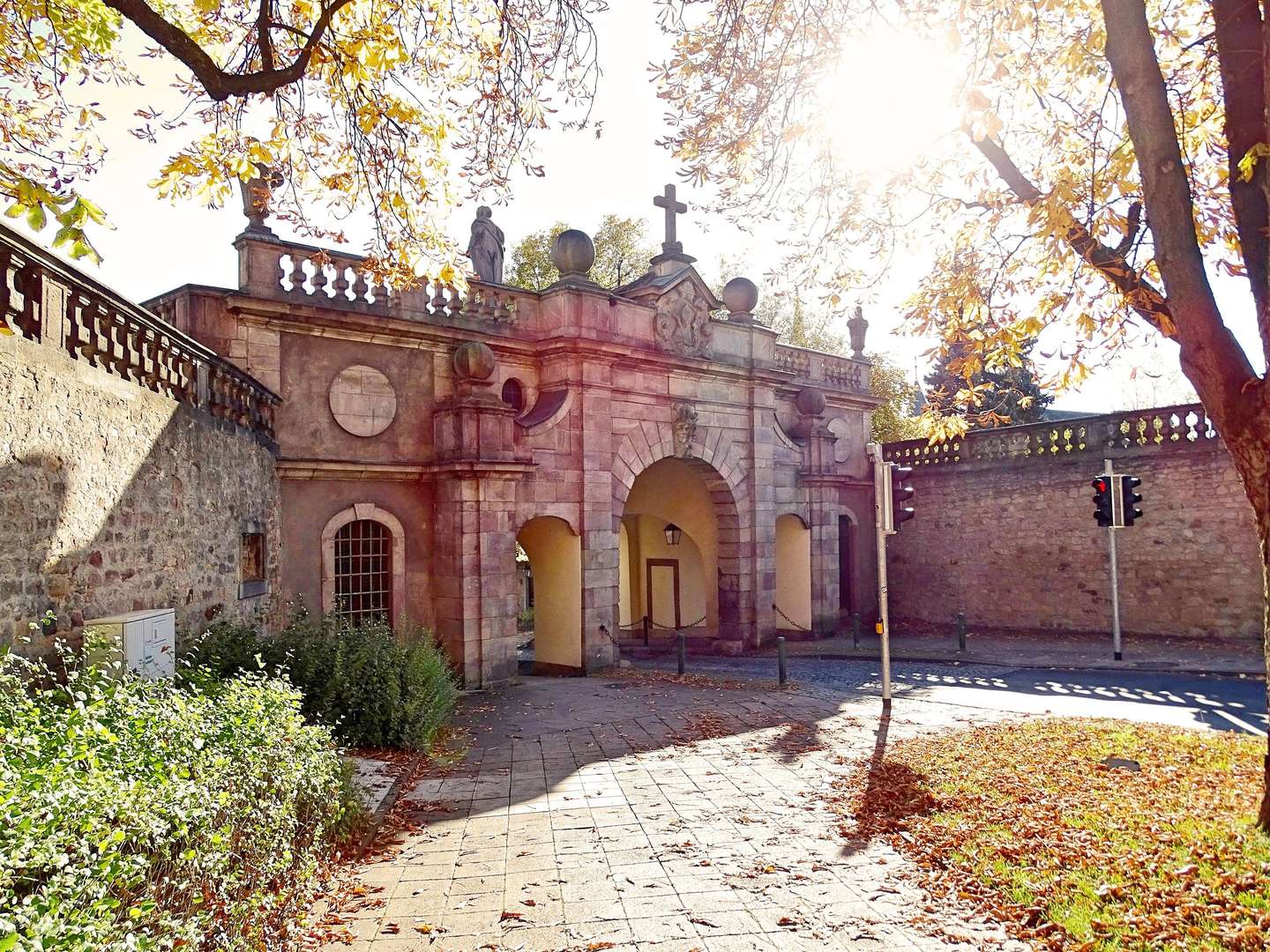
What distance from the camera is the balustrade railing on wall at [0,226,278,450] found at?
18.2 ft

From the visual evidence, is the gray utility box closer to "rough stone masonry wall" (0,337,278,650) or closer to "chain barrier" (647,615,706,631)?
"rough stone masonry wall" (0,337,278,650)

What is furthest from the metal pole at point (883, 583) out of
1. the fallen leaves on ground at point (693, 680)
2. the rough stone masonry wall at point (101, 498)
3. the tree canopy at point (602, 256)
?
the tree canopy at point (602, 256)

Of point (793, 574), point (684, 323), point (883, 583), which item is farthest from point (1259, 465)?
point (793, 574)

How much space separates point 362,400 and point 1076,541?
15862 mm

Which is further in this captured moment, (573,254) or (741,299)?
(741,299)

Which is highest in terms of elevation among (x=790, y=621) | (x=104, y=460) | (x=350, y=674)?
(x=104, y=460)

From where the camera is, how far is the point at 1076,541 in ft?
66.1

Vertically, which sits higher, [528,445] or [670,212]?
[670,212]

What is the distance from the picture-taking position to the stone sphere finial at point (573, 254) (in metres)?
16.6

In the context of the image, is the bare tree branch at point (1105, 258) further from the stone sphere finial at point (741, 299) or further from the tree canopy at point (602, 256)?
the tree canopy at point (602, 256)

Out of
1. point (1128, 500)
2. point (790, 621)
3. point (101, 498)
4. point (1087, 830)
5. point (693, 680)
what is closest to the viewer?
point (1087, 830)

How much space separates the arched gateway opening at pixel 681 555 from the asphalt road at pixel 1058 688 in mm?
2515

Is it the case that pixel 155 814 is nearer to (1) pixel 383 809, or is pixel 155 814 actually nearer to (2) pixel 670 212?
(1) pixel 383 809

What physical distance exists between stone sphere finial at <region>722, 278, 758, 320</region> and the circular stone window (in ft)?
28.3
